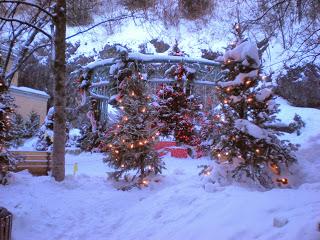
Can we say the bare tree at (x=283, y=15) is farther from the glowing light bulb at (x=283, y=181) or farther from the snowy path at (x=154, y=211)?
the snowy path at (x=154, y=211)

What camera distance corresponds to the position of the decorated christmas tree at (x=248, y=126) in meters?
9.15

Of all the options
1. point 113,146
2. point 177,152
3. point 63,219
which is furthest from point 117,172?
point 177,152

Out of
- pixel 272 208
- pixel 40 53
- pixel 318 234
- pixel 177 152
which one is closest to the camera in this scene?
pixel 318 234

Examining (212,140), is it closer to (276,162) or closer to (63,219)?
(276,162)

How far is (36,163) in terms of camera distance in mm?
12172

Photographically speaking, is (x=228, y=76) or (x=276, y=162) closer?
(x=276, y=162)

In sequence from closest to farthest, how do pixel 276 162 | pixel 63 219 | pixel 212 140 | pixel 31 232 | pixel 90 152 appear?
pixel 31 232, pixel 63 219, pixel 276 162, pixel 212 140, pixel 90 152

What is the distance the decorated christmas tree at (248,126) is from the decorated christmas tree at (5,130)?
5.35 metres

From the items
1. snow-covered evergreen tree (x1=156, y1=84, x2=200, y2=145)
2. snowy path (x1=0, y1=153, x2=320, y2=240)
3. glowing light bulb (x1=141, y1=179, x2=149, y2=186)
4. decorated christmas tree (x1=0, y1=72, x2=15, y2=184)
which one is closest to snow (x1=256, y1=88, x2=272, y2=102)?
snowy path (x1=0, y1=153, x2=320, y2=240)

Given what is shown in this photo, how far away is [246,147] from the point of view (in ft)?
30.7

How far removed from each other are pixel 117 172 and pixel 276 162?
4548 millimetres

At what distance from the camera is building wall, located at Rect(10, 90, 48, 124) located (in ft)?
105

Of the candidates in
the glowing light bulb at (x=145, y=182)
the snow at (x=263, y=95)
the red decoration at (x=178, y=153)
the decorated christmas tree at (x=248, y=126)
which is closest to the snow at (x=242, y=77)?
the decorated christmas tree at (x=248, y=126)

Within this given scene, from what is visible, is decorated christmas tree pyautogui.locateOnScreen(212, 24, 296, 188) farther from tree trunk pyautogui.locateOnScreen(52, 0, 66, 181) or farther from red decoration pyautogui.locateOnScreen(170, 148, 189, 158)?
red decoration pyautogui.locateOnScreen(170, 148, 189, 158)
